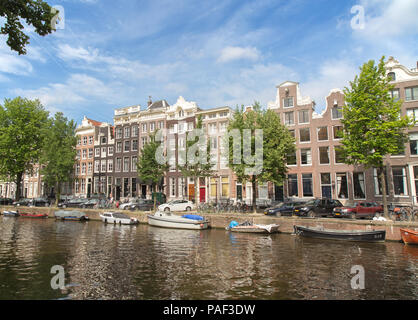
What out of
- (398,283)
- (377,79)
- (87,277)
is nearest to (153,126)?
(377,79)

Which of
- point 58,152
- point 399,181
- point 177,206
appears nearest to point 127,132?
point 58,152

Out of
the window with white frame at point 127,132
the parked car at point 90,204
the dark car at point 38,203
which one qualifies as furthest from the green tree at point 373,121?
the dark car at point 38,203

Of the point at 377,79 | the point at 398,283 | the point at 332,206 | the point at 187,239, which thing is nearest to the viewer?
the point at 398,283

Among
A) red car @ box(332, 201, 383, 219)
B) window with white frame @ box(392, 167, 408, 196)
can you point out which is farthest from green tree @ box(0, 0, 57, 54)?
window with white frame @ box(392, 167, 408, 196)

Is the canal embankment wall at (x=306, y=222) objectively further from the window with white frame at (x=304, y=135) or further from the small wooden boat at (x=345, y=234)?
the window with white frame at (x=304, y=135)

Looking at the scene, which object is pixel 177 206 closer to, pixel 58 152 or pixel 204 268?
pixel 204 268

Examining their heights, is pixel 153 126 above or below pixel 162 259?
above

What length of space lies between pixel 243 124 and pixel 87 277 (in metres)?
23.2

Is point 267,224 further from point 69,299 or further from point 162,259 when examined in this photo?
point 69,299

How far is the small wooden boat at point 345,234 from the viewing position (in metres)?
21.0

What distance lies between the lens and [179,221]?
2934 centimetres

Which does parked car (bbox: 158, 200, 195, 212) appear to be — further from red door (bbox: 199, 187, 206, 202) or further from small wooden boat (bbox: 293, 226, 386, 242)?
small wooden boat (bbox: 293, 226, 386, 242)

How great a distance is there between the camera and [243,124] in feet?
103

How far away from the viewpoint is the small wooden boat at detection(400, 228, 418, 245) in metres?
19.7
